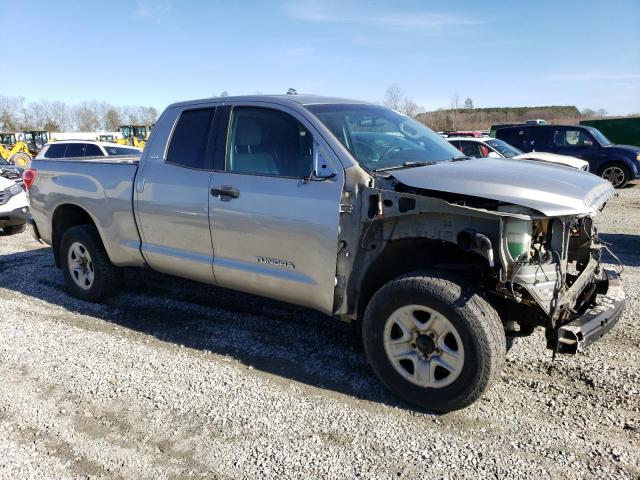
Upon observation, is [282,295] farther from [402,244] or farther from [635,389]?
[635,389]

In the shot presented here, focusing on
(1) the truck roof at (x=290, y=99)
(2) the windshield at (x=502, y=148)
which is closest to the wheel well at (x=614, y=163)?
(2) the windshield at (x=502, y=148)

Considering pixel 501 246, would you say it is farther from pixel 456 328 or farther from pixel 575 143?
pixel 575 143

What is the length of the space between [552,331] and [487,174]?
103 cm

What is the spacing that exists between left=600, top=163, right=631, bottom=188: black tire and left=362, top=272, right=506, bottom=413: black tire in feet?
45.0

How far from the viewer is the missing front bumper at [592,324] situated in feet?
9.88

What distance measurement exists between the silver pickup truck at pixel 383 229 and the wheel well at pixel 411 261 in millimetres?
11

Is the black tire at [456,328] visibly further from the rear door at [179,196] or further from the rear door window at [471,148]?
the rear door window at [471,148]

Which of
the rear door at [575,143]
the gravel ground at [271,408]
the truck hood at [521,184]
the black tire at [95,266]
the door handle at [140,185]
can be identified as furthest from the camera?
the rear door at [575,143]

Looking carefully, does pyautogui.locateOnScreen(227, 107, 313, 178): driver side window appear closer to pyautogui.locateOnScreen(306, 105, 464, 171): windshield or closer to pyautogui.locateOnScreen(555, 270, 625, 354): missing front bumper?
pyautogui.locateOnScreen(306, 105, 464, 171): windshield

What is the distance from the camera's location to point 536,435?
3.00 meters

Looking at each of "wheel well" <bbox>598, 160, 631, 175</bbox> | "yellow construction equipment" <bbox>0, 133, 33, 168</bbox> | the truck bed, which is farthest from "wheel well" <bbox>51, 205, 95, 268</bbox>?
Result: "yellow construction equipment" <bbox>0, 133, 33, 168</bbox>

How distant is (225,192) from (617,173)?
1424 centimetres

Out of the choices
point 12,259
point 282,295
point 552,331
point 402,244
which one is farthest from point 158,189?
point 12,259

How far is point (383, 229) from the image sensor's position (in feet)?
11.1
